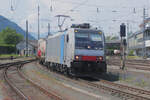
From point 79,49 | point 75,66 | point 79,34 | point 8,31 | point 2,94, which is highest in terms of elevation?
point 8,31

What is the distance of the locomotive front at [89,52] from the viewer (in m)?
14.7

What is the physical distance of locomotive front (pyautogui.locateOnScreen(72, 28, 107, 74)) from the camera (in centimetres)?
1469

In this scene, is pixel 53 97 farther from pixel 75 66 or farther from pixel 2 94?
pixel 75 66

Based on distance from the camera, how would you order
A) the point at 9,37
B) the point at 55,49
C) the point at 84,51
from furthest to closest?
the point at 9,37 < the point at 55,49 < the point at 84,51

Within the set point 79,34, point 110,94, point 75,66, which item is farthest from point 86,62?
point 110,94

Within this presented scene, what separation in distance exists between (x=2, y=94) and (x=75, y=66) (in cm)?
502

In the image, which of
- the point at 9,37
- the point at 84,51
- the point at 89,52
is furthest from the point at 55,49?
the point at 9,37

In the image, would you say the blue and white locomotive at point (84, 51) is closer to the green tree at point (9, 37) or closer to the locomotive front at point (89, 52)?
the locomotive front at point (89, 52)

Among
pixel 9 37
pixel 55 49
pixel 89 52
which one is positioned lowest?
pixel 89 52

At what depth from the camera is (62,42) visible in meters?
17.2

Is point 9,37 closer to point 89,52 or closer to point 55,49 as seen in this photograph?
point 55,49

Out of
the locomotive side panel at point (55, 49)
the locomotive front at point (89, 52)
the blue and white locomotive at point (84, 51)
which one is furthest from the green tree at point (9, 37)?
the locomotive front at point (89, 52)

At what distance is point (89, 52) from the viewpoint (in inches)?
585

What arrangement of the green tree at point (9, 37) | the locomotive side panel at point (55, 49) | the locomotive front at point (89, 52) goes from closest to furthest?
1. the locomotive front at point (89, 52)
2. the locomotive side panel at point (55, 49)
3. the green tree at point (9, 37)
